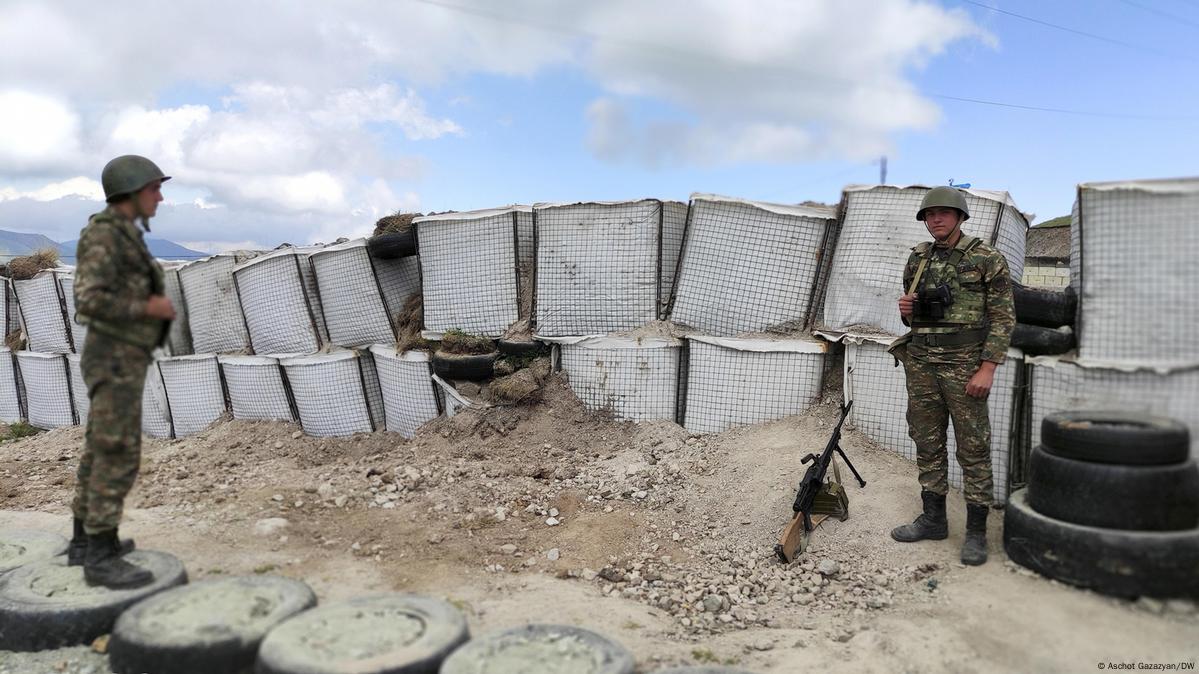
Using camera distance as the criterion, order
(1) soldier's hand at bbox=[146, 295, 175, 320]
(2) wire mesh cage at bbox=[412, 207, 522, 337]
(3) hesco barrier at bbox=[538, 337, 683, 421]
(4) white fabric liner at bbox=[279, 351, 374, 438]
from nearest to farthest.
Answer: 1. (1) soldier's hand at bbox=[146, 295, 175, 320]
2. (3) hesco barrier at bbox=[538, 337, 683, 421]
3. (2) wire mesh cage at bbox=[412, 207, 522, 337]
4. (4) white fabric liner at bbox=[279, 351, 374, 438]

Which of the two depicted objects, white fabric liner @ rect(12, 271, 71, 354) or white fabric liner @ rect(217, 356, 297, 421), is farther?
white fabric liner @ rect(12, 271, 71, 354)

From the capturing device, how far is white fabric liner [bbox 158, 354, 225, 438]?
7926mm

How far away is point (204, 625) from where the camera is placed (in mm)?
3127

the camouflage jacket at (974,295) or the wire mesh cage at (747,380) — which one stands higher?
the camouflage jacket at (974,295)

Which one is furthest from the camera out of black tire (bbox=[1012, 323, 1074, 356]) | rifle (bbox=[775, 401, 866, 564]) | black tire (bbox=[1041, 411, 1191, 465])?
rifle (bbox=[775, 401, 866, 564])

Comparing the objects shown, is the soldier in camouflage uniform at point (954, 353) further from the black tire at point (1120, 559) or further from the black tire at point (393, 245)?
the black tire at point (393, 245)

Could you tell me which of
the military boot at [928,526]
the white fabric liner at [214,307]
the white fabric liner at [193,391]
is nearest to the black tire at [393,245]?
the white fabric liner at [214,307]

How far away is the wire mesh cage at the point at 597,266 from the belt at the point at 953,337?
2535 mm

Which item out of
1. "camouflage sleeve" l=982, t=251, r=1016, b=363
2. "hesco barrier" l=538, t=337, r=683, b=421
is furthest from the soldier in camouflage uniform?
"hesco barrier" l=538, t=337, r=683, b=421

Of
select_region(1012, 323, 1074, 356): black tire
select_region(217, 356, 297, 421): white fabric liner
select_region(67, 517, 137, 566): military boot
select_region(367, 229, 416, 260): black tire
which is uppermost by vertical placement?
select_region(367, 229, 416, 260): black tire

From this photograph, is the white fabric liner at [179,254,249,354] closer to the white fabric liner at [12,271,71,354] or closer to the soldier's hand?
the white fabric liner at [12,271,71,354]

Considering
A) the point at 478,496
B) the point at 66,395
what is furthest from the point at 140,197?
the point at 66,395

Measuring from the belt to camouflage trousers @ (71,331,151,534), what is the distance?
4.07 metres

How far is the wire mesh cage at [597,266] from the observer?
20.6 ft
